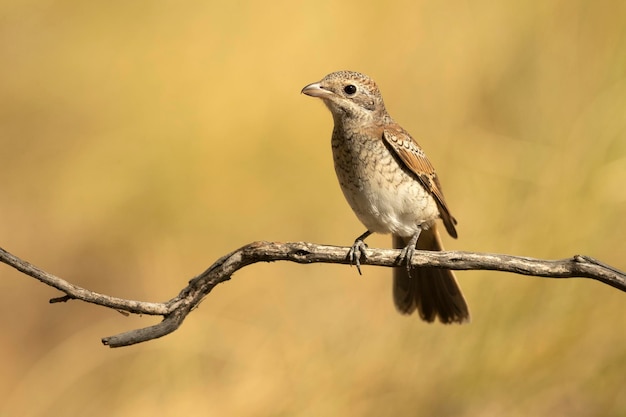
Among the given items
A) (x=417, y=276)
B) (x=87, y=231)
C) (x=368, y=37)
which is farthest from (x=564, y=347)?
(x=87, y=231)

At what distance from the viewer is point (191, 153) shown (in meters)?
6.74

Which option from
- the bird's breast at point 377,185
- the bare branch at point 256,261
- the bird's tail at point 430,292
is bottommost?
the bare branch at point 256,261

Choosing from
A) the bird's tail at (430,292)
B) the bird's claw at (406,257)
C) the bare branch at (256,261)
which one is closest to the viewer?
the bare branch at (256,261)

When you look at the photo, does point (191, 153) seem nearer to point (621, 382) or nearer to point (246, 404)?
point (246, 404)

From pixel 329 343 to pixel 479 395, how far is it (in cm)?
117

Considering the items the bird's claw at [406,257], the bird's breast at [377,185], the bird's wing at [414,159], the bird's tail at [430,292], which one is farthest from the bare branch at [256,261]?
the bird's tail at [430,292]

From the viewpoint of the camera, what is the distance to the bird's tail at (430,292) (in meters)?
4.39

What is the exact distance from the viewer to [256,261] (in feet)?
9.52

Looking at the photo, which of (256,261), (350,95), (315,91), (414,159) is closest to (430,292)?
(414,159)

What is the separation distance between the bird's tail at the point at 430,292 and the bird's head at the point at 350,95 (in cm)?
76

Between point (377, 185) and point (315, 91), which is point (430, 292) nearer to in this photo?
point (377, 185)

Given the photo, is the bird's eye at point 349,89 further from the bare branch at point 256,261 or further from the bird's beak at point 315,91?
the bare branch at point 256,261

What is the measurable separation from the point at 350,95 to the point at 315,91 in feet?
0.75

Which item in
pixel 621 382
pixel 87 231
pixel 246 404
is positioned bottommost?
pixel 246 404
